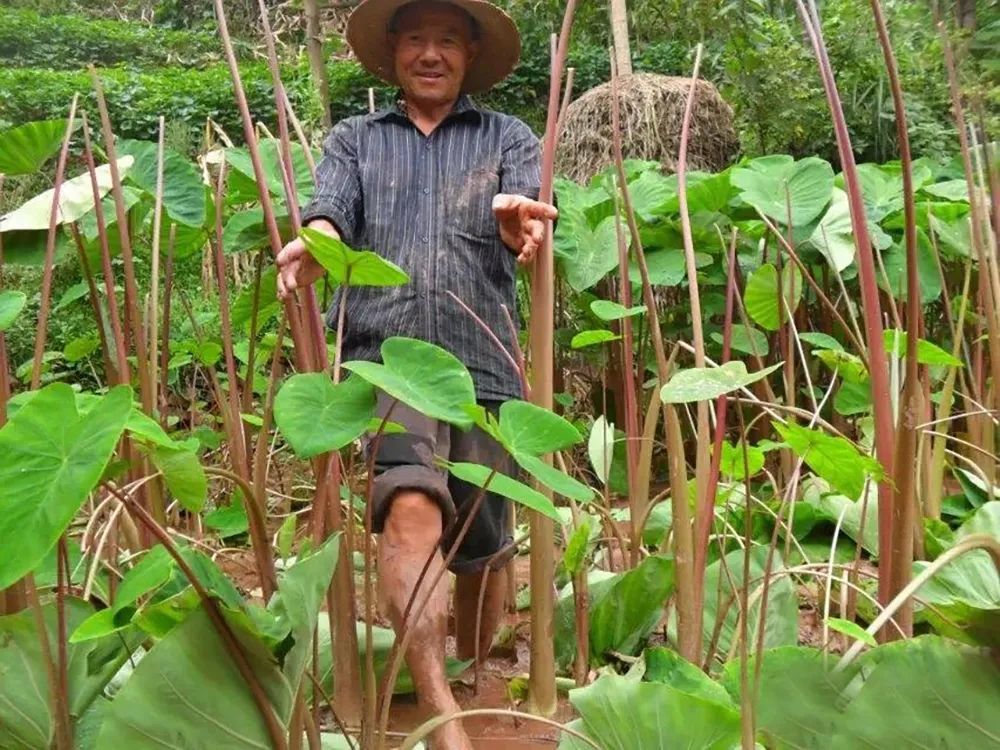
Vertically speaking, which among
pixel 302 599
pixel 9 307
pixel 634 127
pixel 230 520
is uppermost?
pixel 634 127

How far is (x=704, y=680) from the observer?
96 centimetres

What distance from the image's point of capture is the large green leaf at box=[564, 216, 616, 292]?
204 centimetres

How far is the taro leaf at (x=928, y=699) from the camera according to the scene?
2.42ft

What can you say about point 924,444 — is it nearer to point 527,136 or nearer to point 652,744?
point 527,136

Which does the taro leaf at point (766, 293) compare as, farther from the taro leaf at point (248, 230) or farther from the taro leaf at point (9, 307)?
the taro leaf at point (9, 307)

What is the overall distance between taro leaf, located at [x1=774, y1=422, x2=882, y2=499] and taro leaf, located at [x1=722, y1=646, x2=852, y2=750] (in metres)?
0.21

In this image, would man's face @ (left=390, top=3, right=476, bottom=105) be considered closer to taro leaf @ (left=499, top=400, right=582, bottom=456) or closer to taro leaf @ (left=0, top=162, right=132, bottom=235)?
taro leaf @ (left=0, top=162, right=132, bottom=235)

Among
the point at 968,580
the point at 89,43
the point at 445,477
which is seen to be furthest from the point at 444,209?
the point at 89,43

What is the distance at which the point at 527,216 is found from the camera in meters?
1.14

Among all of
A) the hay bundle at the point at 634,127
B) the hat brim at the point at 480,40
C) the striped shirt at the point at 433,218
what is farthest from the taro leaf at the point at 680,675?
the hay bundle at the point at 634,127

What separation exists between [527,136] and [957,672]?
100 centimetres

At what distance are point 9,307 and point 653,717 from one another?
2.33 feet

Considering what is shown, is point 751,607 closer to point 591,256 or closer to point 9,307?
point 9,307

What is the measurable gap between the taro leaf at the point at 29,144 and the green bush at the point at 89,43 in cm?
679
